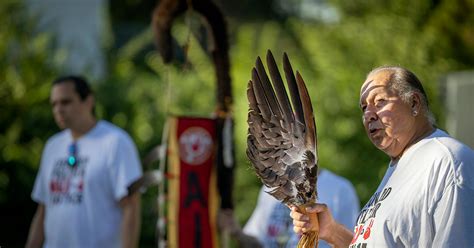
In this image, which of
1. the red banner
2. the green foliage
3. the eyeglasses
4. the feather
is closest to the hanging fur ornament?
the feather

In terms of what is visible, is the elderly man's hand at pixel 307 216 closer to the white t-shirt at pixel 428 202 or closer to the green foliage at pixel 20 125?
the white t-shirt at pixel 428 202

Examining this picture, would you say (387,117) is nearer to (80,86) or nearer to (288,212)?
(288,212)

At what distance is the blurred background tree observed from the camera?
10.2 m

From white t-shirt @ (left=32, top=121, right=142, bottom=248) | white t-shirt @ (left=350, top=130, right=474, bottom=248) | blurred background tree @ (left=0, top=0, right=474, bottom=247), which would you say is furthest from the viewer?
blurred background tree @ (left=0, top=0, right=474, bottom=247)

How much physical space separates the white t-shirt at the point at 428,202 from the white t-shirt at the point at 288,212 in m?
2.00

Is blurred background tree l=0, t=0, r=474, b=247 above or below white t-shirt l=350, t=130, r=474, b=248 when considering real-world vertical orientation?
above

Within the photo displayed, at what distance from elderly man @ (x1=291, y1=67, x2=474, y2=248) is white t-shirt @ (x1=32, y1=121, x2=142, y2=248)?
9.22 ft

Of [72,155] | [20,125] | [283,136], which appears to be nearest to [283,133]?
[283,136]

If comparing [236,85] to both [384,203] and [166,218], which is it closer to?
[166,218]

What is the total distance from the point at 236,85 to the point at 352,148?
186 cm

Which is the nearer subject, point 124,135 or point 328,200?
point 328,200

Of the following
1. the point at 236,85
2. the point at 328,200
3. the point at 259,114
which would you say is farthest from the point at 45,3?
the point at 259,114

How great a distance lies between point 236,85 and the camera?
37.8 feet

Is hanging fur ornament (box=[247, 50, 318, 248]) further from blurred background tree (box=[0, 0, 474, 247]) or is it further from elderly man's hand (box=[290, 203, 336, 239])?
blurred background tree (box=[0, 0, 474, 247])
